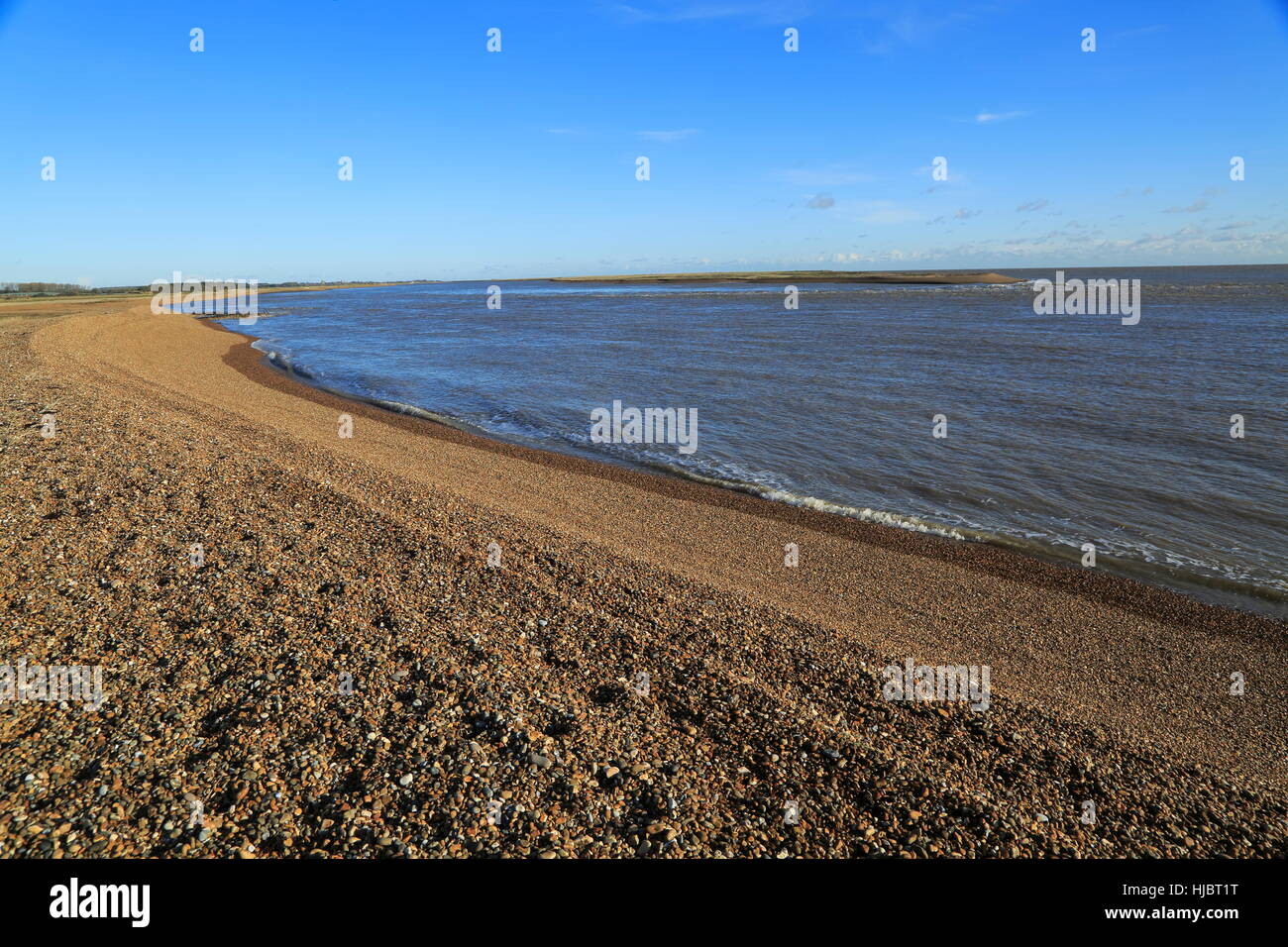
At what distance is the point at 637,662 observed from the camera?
6625mm

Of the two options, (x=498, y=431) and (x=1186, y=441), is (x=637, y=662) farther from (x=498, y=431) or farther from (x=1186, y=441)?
(x=1186, y=441)

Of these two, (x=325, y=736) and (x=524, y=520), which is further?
(x=524, y=520)

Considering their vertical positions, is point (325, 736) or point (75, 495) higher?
point (75, 495)

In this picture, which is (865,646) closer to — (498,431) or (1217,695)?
(1217,695)

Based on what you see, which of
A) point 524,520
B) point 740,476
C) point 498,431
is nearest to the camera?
point 524,520

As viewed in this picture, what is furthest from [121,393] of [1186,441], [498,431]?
[1186,441]

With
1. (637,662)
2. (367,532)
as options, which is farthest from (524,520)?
(637,662)

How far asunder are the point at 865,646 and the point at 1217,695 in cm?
399
